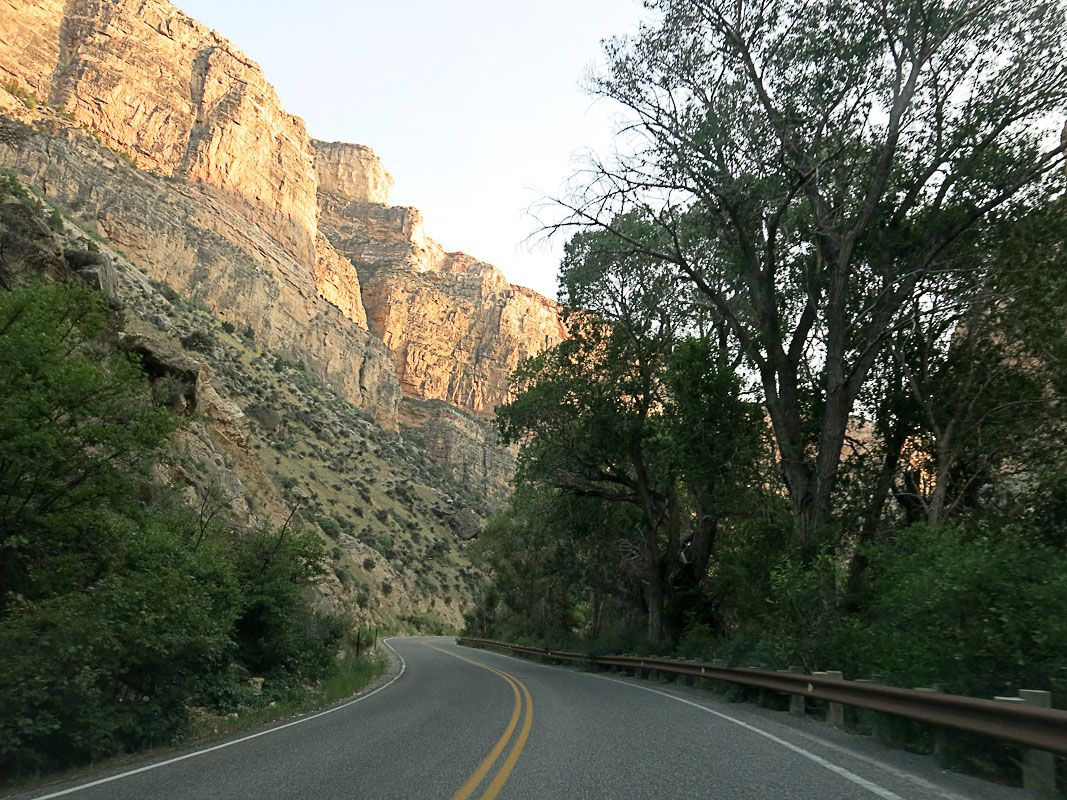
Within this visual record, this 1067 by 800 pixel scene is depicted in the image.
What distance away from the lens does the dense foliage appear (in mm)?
7781

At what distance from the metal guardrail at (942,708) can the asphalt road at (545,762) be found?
42 centimetres

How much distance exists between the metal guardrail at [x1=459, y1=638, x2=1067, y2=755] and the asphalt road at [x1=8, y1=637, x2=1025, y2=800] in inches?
16.6

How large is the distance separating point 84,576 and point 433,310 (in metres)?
137

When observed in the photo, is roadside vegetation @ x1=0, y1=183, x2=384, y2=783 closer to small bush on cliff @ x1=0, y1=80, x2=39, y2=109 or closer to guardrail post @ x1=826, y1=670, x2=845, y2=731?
guardrail post @ x1=826, y1=670, x2=845, y2=731

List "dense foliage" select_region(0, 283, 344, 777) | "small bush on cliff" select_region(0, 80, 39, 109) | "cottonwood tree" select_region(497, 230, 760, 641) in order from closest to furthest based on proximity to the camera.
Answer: "dense foliage" select_region(0, 283, 344, 777)
"cottonwood tree" select_region(497, 230, 760, 641)
"small bush on cliff" select_region(0, 80, 39, 109)

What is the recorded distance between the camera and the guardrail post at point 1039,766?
5121mm

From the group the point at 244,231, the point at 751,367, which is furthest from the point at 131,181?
the point at 751,367

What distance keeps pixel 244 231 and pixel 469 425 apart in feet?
153

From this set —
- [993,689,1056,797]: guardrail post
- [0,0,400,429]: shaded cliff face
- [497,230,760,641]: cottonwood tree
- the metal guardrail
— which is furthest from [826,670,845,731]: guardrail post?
[0,0,400,429]: shaded cliff face

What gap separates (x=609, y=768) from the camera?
6465 millimetres

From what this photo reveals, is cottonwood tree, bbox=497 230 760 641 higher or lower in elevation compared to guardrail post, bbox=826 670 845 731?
higher

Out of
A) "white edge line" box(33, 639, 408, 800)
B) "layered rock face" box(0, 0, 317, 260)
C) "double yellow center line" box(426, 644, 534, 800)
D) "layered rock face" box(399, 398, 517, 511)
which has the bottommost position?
"white edge line" box(33, 639, 408, 800)

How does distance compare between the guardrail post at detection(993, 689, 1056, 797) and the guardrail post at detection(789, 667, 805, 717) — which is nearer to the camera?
the guardrail post at detection(993, 689, 1056, 797)

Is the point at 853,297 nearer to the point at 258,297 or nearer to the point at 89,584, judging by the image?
the point at 89,584
